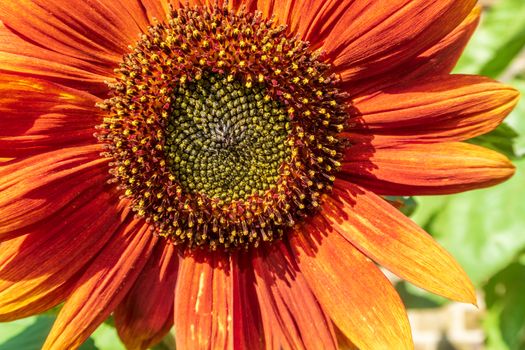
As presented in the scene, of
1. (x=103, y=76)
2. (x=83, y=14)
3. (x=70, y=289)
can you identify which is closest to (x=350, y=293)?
(x=70, y=289)

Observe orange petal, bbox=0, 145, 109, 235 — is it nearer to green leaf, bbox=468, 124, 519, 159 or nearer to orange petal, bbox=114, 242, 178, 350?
orange petal, bbox=114, 242, 178, 350

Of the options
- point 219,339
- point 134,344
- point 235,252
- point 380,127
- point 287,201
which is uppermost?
point 380,127

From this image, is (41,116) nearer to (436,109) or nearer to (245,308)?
(245,308)

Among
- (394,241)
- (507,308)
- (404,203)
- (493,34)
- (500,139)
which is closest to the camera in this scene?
(394,241)

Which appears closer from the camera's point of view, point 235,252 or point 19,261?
point 19,261

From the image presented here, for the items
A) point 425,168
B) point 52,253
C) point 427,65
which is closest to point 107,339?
point 52,253

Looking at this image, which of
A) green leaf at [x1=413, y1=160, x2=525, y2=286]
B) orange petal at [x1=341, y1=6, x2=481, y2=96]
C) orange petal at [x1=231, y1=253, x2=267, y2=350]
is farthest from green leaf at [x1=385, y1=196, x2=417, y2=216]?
green leaf at [x1=413, y1=160, x2=525, y2=286]

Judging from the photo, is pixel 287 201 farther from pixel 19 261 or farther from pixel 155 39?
pixel 19 261
